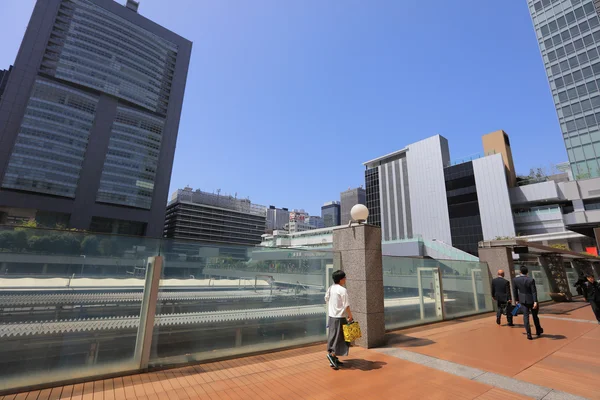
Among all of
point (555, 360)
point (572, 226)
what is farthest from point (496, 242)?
point (572, 226)

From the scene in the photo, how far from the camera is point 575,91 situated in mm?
49219

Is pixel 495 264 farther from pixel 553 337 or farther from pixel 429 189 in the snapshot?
pixel 429 189

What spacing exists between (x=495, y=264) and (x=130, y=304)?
1420 centimetres

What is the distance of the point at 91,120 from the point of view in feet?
215

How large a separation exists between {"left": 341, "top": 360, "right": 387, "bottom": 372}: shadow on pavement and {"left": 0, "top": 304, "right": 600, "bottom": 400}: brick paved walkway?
0.06 feet

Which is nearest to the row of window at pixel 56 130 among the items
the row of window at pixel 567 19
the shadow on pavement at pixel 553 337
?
the shadow on pavement at pixel 553 337

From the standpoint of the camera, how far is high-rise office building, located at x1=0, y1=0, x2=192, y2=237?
Answer: 5709cm

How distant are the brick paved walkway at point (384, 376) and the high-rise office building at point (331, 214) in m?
176

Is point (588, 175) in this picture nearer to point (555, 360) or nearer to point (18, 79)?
point (555, 360)

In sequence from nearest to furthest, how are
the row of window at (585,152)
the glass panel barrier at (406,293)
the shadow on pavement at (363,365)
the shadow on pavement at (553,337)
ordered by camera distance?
the shadow on pavement at (363,365)
the shadow on pavement at (553,337)
the glass panel barrier at (406,293)
the row of window at (585,152)

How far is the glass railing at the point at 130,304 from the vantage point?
3.81 meters

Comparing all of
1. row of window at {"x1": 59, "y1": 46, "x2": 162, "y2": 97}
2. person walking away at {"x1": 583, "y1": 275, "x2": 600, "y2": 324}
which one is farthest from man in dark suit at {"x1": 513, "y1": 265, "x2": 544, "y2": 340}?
row of window at {"x1": 59, "y1": 46, "x2": 162, "y2": 97}

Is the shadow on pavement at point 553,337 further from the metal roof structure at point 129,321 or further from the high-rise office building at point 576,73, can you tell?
the high-rise office building at point 576,73

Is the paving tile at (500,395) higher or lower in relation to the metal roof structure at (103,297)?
lower
